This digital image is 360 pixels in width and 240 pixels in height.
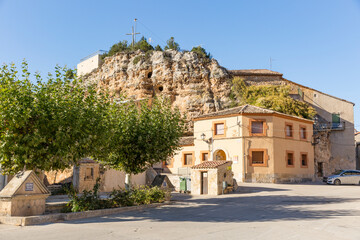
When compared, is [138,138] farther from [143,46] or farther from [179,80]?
[143,46]

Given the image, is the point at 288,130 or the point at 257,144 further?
the point at 288,130

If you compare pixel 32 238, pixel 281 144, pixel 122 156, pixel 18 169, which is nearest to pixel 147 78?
pixel 281 144

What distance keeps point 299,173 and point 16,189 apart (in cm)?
2929

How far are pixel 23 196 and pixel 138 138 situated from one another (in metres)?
7.03

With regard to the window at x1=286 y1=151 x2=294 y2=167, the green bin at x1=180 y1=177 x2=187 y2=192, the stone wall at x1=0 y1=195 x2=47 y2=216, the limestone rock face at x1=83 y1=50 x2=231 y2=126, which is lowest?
the green bin at x1=180 y1=177 x2=187 y2=192

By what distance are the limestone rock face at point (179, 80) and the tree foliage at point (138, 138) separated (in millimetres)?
24628

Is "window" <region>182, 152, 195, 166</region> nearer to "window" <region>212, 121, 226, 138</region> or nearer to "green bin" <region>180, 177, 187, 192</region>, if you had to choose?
"window" <region>212, 121, 226, 138</region>

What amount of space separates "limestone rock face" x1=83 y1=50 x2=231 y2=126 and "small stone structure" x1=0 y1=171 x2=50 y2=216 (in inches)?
1227

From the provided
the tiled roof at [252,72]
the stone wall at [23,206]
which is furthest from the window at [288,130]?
the stone wall at [23,206]

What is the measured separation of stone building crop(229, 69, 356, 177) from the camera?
40375 millimetres

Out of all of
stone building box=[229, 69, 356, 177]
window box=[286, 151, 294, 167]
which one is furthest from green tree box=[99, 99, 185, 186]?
stone building box=[229, 69, 356, 177]

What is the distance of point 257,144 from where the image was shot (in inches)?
1240

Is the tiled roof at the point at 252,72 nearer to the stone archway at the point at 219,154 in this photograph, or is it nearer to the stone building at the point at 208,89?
the stone building at the point at 208,89

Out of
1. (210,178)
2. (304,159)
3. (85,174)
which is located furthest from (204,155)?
(85,174)
